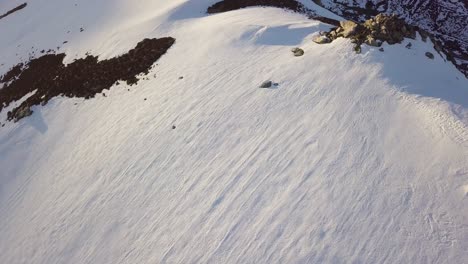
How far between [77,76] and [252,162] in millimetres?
14355

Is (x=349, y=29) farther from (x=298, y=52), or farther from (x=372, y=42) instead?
Result: (x=298, y=52)

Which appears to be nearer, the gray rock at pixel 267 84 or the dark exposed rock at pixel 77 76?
the gray rock at pixel 267 84

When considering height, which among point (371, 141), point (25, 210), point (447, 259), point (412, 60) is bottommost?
point (25, 210)

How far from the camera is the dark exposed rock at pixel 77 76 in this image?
2125cm

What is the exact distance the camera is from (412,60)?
1748cm

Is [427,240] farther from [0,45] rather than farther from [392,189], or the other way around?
[0,45]

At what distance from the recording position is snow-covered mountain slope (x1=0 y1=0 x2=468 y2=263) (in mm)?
12164

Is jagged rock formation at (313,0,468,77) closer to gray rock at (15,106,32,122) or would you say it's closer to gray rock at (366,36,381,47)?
gray rock at (366,36,381,47)

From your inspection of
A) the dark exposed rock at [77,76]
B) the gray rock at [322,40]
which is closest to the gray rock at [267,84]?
the gray rock at [322,40]

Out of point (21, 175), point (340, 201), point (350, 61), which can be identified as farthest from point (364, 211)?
point (21, 175)

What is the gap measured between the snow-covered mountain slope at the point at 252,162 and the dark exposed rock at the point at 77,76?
0.96m

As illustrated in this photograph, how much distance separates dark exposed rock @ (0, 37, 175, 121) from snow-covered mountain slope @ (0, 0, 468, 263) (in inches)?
37.6

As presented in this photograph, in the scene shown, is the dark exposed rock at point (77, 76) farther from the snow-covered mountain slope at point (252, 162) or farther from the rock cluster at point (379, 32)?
the rock cluster at point (379, 32)

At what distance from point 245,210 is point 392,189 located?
554cm
